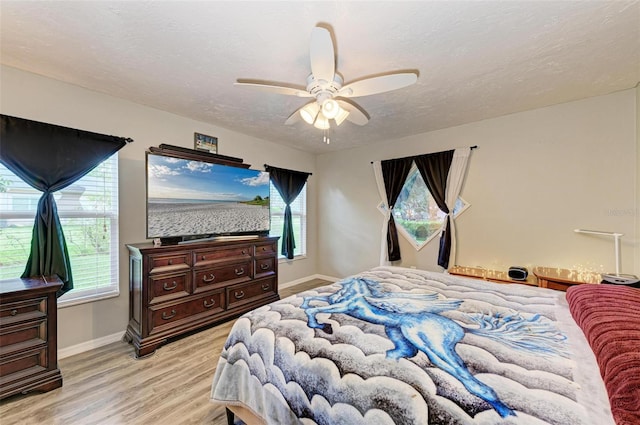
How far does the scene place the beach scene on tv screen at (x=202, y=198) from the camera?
9.02ft

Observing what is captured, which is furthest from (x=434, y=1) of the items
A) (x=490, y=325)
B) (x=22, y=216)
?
(x=22, y=216)

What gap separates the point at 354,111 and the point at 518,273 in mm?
2662

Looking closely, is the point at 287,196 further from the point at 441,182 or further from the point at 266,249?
the point at 441,182

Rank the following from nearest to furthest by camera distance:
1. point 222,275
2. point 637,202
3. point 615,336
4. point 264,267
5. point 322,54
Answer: point 615,336 → point 322,54 → point 637,202 → point 222,275 → point 264,267

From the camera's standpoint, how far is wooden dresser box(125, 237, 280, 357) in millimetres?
2422

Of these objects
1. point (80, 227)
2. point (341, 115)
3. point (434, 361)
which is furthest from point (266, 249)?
point (434, 361)

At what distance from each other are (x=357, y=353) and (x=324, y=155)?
427 cm

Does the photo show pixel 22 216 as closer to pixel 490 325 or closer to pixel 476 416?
pixel 476 416

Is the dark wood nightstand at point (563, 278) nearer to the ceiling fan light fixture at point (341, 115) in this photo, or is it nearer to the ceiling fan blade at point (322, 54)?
the ceiling fan light fixture at point (341, 115)

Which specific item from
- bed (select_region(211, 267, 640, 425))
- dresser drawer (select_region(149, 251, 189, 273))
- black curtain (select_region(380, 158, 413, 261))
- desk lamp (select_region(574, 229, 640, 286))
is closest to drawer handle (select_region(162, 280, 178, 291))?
dresser drawer (select_region(149, 251, 189, 273))

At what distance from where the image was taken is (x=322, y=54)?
151cm

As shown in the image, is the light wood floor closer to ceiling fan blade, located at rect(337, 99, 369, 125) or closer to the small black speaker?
ceiling fan blade, located at rect(337, 99, 369, 125)

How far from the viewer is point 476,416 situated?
79cm

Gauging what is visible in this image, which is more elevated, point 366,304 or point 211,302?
point 366,304
